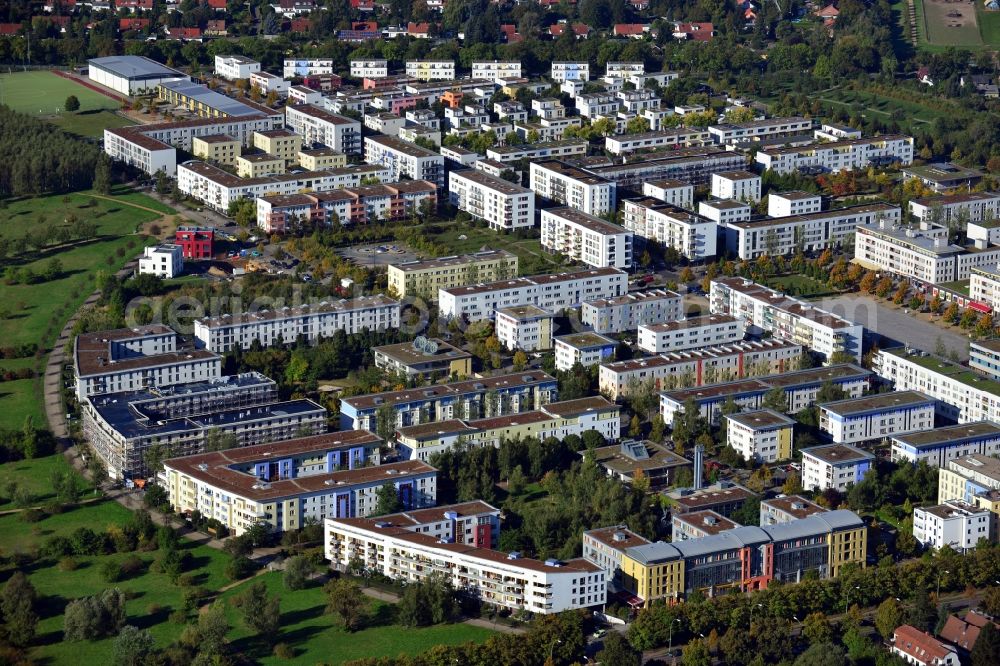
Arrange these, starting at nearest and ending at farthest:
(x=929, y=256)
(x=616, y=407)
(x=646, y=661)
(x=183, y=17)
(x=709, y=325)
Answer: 1. (x=646, y=661)
2. (x=616, y=407)
3. (x=709, y=325)
4. (x=929, y=256)
5. (x=183, y=17)

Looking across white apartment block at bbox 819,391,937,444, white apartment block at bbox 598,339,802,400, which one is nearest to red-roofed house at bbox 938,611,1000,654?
white apartment block at bbox 819,391,937,444

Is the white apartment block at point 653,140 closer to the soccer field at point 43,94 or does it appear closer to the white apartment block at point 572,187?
the white apartment block at point 572,187

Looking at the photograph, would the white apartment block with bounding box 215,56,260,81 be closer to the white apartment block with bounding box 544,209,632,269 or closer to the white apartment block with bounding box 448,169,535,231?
the white apartment block with bounding box 448,169,535,231

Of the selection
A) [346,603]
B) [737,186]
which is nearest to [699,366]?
[346,603]

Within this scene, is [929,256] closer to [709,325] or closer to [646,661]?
[709,325]

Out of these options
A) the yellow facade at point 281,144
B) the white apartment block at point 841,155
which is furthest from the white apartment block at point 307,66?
the white apartment block at point 841,155

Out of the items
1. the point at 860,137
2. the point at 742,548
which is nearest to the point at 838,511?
the point at 742,548
